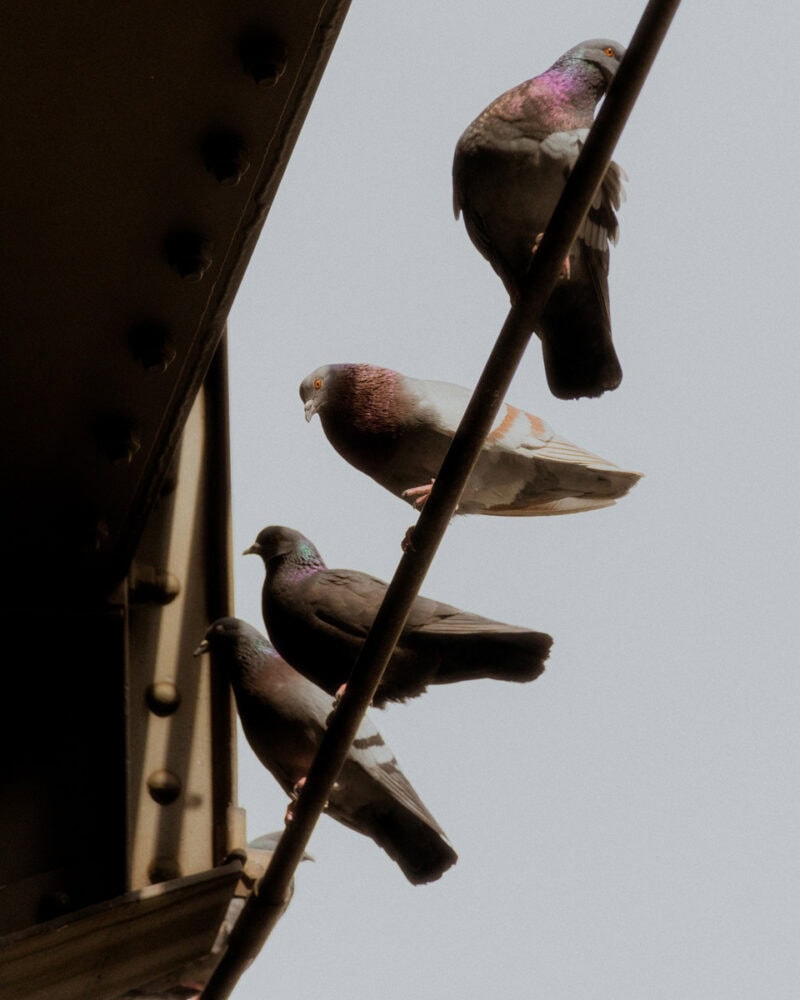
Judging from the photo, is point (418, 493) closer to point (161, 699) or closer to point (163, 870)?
point (161, 699)

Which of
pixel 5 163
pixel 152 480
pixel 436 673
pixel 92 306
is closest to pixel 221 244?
pixel 92 306

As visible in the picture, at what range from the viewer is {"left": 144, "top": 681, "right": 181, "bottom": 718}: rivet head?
13.4 ft

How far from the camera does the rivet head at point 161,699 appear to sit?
407cm

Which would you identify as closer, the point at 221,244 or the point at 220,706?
the point at 221,244

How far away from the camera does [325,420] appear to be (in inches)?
154

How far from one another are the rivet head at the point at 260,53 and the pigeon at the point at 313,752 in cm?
182

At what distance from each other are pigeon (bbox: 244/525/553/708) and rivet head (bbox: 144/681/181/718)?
35 centimetres

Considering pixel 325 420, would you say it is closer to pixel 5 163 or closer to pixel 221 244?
pixel 221 244

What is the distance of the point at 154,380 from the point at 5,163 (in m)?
0.82

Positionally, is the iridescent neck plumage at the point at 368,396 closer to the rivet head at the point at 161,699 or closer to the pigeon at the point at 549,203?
the pigeon at the point at 549,203

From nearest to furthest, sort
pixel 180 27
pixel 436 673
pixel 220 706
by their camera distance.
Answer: pixel 180 27
pixel 436 673
pixel 220 706

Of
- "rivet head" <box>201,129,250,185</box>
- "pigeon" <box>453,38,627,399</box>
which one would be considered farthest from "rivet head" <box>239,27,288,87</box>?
"pigeon" <box>453,38,627,399</box>

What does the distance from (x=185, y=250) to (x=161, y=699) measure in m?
1.46

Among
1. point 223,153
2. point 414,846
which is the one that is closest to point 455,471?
point 223,153
